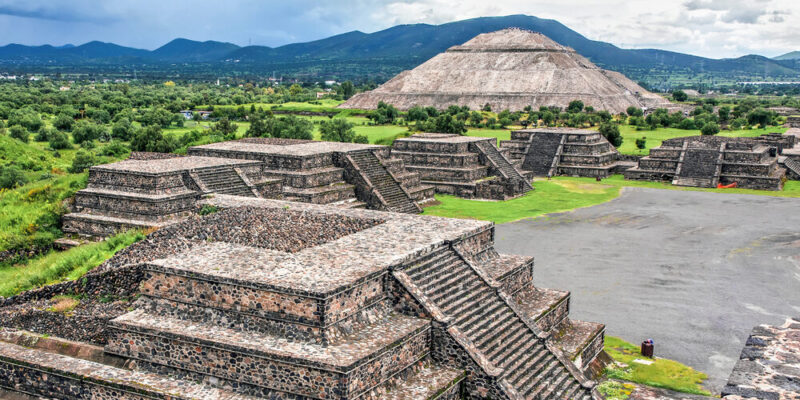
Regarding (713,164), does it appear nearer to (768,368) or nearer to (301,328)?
(768,368)

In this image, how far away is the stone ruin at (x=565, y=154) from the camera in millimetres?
49000

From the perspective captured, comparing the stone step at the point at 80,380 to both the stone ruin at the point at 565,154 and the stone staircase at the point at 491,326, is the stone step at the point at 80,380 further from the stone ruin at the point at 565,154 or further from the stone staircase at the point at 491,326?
the stone ruin at the point at 565,154

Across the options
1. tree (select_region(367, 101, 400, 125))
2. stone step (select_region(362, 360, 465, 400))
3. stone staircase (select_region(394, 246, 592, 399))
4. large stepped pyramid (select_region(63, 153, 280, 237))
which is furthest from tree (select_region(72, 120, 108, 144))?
stone step (select_region(362, 360, 465, 400))

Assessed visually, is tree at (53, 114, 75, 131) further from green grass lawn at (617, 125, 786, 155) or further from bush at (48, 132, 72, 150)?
green grass lawn at (617, 125, 786, 155)

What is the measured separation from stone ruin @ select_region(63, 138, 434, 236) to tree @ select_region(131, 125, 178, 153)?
4.52m

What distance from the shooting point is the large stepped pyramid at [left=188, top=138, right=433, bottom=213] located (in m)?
29.3

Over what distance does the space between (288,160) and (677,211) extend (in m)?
20.0

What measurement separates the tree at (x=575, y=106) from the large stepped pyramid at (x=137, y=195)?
220 ft

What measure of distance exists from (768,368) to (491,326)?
501 centimetres

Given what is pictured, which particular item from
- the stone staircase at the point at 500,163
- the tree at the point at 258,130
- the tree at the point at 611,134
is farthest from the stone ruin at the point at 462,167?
the tree at the point at 611,134

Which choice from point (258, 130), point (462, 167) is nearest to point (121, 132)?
point (258, 130)

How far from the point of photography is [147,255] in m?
15.8

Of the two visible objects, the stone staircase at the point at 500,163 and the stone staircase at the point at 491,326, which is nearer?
the stone staircase at the point at 491,326

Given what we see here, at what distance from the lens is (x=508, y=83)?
103312 mm
